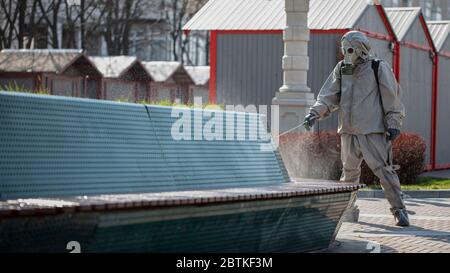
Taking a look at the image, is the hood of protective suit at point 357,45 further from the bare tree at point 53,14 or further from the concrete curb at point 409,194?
the bare tree at point 53,14

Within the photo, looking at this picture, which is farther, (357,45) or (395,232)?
(357,45)

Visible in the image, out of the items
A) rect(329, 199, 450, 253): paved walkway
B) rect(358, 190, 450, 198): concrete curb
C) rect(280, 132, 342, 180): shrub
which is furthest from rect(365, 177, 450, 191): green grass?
rect(329, 199, 450, 253): paved walkway

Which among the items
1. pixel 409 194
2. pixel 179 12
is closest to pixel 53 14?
pixel 179 12

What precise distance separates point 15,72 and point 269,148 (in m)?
21.9

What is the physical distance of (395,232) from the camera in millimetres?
10805

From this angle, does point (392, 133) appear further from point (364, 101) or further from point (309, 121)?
point (309, 121)

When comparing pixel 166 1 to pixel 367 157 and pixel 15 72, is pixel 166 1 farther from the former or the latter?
pixel 367 157

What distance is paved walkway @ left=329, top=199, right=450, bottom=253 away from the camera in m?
9.32

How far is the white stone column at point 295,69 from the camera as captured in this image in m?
17.8

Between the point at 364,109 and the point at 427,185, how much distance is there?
7.44 m

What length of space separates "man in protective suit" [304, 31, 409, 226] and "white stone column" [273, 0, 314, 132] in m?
6.44

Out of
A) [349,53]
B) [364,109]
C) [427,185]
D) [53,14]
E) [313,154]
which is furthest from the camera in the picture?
[53,14]

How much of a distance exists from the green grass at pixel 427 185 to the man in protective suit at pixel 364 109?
573cm

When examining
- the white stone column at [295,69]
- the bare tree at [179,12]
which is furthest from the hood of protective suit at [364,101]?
the bare tree at [179,12]
